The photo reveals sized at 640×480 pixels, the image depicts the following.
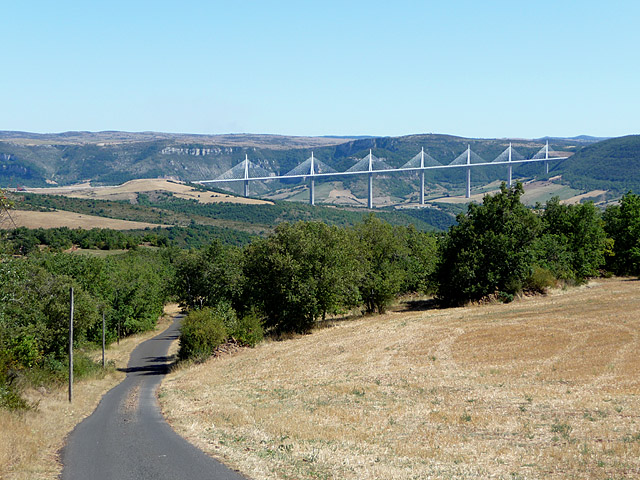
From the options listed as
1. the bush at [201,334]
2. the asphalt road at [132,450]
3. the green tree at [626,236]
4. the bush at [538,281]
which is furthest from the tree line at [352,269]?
the asphalt road at [132,450]

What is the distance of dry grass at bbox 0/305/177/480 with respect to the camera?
1430 cm

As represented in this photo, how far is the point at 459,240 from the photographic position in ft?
168

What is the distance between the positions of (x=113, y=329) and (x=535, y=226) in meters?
41.6

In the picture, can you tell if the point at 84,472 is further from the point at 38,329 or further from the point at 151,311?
the point at 151,311

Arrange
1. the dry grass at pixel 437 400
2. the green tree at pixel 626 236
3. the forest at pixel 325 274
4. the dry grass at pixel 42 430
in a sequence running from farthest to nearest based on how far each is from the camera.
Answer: the green tree at pixel 626 236
the forest at pixel 325 274
the dry grass at pixel 42 430
the dry grass at pixel 437 400

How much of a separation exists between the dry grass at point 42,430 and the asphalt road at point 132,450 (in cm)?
40

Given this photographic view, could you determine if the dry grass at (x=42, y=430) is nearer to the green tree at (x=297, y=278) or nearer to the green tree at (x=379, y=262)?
the green tree at (x=297, y=278)

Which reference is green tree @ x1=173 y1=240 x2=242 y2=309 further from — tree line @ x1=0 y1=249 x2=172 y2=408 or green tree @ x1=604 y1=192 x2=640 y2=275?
green tree @ x1=604 y1=192 x2=640 y2=275

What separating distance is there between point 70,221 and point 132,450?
140 metres

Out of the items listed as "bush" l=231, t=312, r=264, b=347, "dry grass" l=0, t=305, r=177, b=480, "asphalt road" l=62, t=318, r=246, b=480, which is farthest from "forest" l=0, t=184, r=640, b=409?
"asphalt road" l=62, t=318, r=246, b=480

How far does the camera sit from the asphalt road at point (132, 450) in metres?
13.8

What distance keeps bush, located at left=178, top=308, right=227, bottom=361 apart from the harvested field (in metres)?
99.4

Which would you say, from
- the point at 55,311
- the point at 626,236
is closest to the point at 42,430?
the point at 55,311

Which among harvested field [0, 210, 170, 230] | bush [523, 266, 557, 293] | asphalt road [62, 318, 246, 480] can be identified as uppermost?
asphalt road [62, 318, 246, 480]
